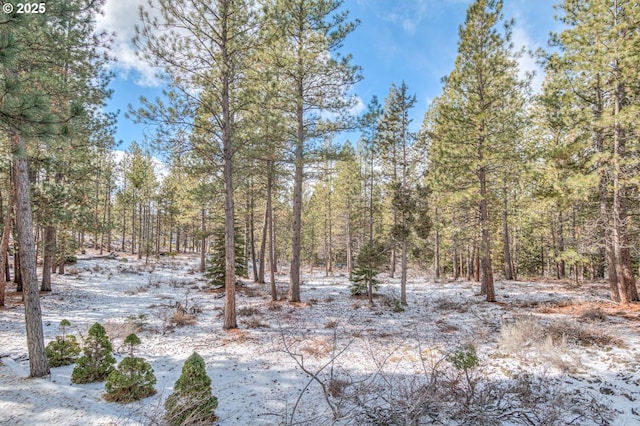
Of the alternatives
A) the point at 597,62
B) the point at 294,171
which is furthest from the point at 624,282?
the point at 294,171

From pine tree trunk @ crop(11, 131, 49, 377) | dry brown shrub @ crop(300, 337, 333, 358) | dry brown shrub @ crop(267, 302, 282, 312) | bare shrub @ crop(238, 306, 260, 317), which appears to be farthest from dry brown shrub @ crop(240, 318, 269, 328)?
pine tree trunk @ crop(11, 131, 49, 377)

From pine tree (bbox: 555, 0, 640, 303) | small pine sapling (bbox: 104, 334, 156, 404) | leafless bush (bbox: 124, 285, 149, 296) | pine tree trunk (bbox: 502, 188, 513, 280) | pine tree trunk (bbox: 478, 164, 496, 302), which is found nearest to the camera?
small pine sapling (bbox: 104, 334, 156, 404)

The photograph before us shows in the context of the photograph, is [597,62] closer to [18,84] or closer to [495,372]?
[495,372]

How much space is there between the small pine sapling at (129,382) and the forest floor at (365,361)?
148 mm

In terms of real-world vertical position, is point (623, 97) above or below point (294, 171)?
above

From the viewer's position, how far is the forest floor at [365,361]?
4.19m

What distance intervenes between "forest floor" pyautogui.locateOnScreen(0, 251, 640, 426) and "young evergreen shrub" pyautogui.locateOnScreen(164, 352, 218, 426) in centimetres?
25

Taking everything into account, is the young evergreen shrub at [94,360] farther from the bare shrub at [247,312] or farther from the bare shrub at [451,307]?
the bare shrub at [451,307]

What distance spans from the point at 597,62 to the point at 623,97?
1.56 metres

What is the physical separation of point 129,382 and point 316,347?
13.2ft

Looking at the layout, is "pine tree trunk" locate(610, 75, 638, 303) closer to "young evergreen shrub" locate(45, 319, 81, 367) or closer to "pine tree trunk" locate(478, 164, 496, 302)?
"pine tree trunk" locate(478, 164, 496, 302)

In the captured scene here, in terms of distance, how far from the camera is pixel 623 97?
9.46m

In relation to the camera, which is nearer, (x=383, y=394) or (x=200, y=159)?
(x=383, y=394)

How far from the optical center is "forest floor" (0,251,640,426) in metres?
4.19
